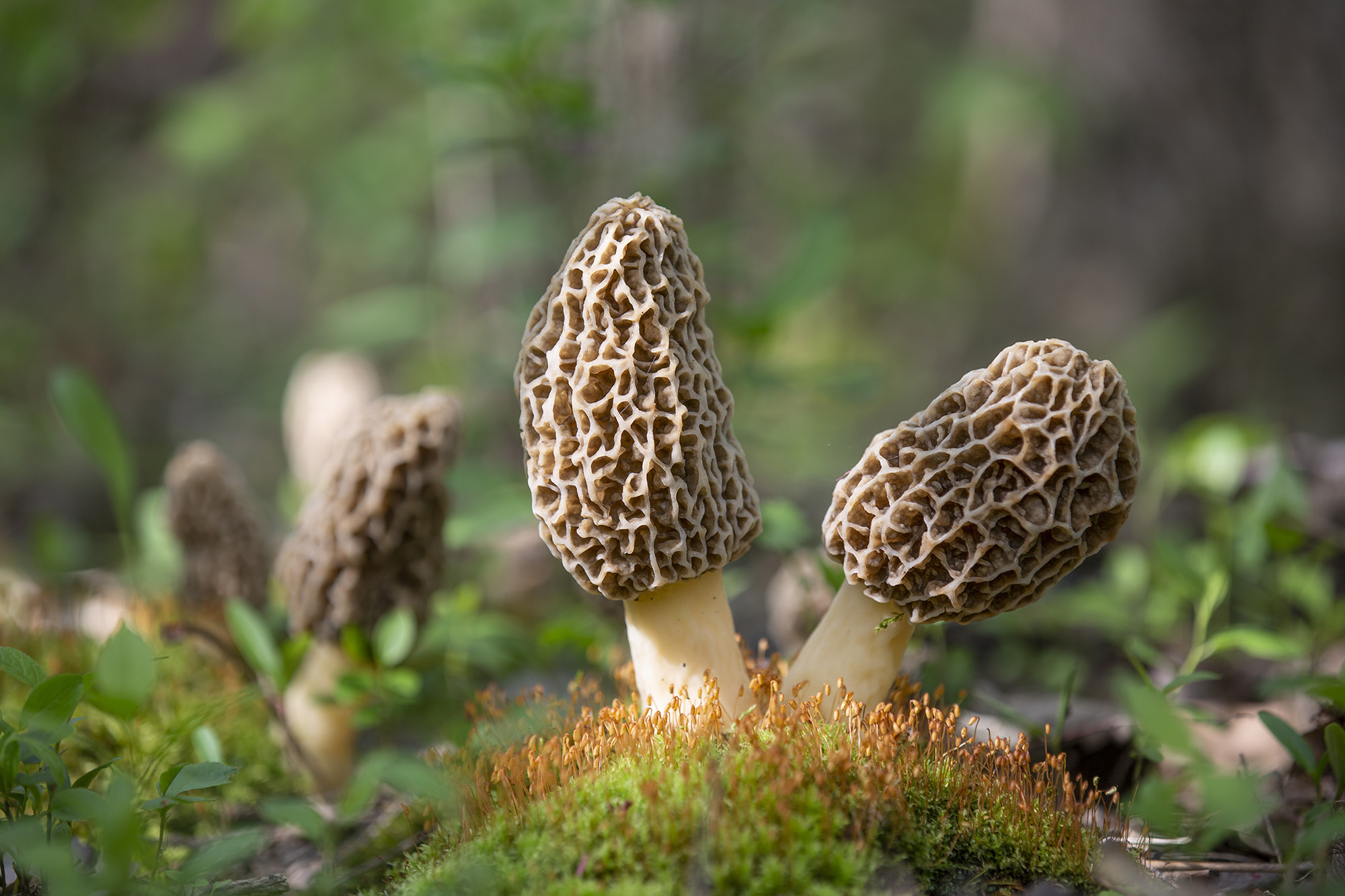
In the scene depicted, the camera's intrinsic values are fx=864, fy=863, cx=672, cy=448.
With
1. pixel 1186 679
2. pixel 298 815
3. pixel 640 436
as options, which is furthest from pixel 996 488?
pixel 298 815

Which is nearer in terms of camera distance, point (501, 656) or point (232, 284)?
point (501, 656)

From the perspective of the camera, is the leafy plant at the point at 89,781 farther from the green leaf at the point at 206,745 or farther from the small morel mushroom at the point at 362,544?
Answer: the small morel mushroom at the point at 362,544

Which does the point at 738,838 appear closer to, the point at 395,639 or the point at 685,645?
the point at 685,645

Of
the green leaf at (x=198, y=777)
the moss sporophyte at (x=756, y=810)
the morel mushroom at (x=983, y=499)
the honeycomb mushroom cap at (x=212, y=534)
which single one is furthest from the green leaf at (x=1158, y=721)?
the honeycomb mushroom cap at (x=212, y=534)

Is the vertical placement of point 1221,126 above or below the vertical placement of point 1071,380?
above

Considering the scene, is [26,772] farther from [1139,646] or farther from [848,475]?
[1139,646]

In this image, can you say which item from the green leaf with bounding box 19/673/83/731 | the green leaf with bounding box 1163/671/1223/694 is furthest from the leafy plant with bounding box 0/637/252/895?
the green leaf with bounding box 1163/671/1223/694

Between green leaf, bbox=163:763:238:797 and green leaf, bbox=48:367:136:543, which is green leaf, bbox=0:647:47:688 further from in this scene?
green leaf, bbox=48:367:136:543

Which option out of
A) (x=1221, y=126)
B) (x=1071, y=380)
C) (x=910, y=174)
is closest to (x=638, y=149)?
(x=1071, y=380)
